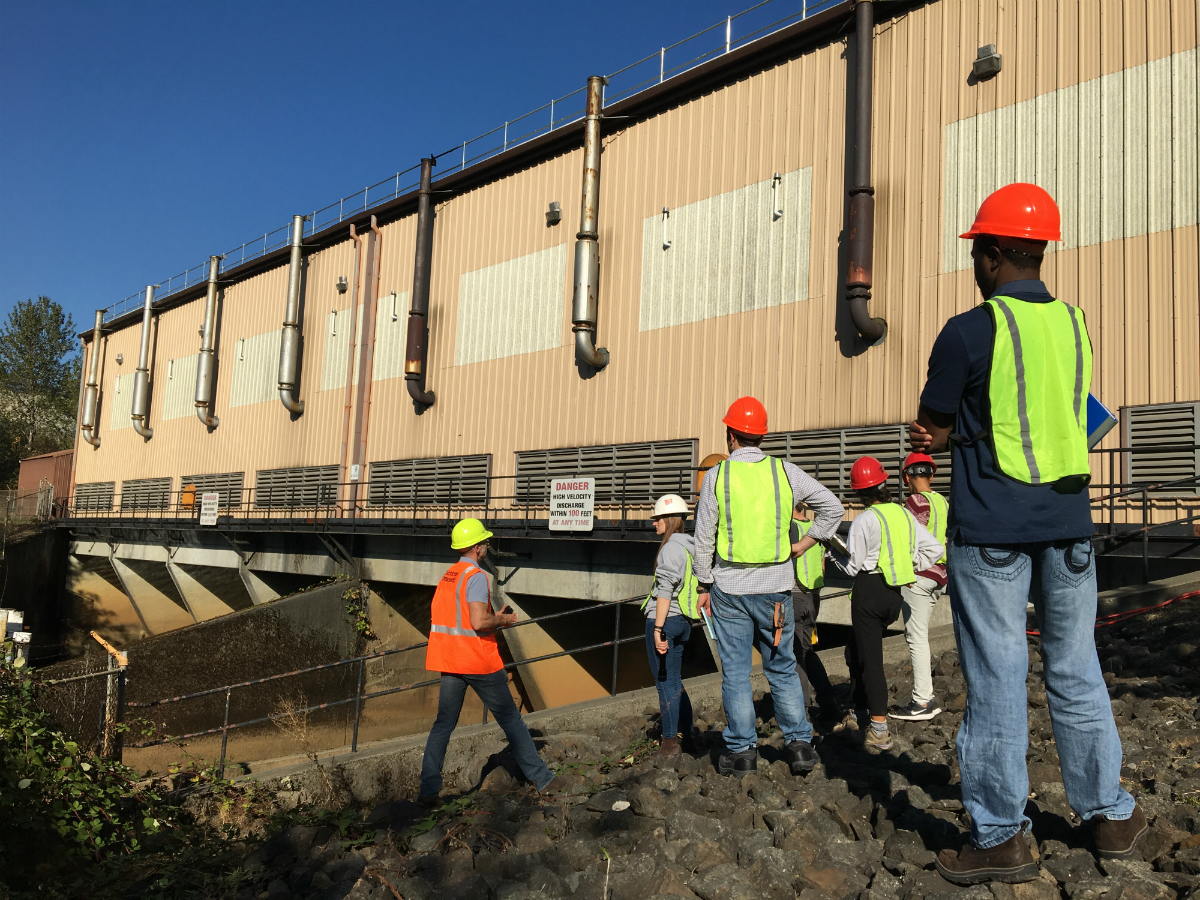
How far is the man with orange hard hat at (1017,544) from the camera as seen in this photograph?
8.19ft

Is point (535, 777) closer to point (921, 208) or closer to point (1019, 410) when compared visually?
point (1019, 410)

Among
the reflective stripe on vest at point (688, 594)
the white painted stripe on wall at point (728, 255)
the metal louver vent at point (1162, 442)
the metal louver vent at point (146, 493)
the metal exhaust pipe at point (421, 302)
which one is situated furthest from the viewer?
the metal louver vent at point (146, 493)

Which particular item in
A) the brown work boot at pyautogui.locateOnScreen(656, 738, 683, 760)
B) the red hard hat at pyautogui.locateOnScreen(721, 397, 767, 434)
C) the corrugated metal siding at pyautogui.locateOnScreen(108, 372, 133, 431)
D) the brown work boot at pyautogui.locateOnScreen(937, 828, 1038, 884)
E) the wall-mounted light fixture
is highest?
the wall-mounted light fixture

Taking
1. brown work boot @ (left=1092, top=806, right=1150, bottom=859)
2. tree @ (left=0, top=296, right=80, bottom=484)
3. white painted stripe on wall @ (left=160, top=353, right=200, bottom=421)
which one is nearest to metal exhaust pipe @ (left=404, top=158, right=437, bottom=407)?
white painted stripe on wall @ (left=160, top=353, right=200, bottom=421)

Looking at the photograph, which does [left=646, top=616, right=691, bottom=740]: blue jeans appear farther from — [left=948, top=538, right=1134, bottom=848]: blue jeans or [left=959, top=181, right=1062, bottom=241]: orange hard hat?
[left=959, top=181, right=1062, bottom=241]: orange hard hat

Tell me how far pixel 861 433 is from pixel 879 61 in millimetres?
6207

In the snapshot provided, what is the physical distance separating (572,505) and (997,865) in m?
12.0

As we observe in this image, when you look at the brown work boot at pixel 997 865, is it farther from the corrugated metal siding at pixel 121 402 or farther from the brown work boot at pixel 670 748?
the corrugated metal siding at pixel 121 402

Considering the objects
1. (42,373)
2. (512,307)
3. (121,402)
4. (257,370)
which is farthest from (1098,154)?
(42,373)

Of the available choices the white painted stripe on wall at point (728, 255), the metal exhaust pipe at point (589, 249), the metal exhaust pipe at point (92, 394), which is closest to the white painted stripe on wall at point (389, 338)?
the metal exhaust pipe at point (589, 249)

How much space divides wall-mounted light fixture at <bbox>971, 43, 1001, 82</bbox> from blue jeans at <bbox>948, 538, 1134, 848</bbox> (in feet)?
40.1

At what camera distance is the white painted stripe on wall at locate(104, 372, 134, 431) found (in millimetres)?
36219

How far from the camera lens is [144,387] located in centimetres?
3438

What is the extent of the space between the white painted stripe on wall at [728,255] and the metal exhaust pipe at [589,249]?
108 centimetres
